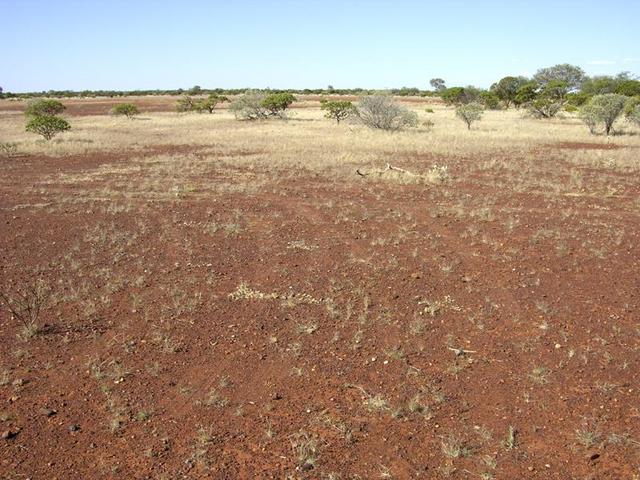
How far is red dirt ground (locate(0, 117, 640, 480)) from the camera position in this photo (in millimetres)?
4547

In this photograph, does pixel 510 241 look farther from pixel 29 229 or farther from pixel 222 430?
pixel 29 229

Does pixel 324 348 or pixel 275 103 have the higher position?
pixel 275 103

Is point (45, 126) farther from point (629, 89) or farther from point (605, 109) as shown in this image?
point (629, 89)

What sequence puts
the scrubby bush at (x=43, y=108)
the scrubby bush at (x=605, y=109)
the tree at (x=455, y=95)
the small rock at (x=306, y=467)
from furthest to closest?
the tree at (x=455, y=95), the scrubby bush at (x=43, y=108), the scrubby bush at (x=605, y=109), the small rock at (x=306, y=467)

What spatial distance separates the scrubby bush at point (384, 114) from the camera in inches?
1302

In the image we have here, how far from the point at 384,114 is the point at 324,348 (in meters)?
28.7

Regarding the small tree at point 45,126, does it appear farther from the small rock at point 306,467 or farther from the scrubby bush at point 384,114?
the small rock at point 306,467

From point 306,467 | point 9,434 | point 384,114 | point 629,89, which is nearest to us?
point 306,467

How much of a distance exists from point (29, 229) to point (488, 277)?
9222mm

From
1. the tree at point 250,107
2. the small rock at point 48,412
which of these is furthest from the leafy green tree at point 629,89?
the small rock at point 48,412

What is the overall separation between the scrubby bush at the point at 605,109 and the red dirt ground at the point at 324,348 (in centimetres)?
2042

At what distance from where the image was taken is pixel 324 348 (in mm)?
6309

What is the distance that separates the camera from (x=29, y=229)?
36.3 feet

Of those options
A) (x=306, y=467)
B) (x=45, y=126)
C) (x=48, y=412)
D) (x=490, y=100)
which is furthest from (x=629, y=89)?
(x=48, y=412)
